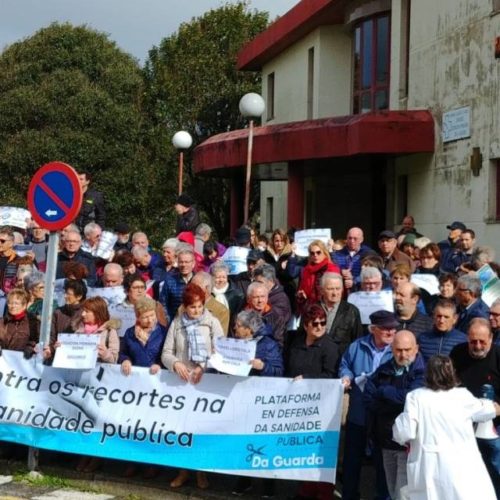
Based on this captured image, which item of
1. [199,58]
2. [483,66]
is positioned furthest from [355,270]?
[199,58]

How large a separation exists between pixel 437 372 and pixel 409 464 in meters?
0.67

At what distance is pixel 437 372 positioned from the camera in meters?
7.02

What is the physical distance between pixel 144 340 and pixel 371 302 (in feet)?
6.96

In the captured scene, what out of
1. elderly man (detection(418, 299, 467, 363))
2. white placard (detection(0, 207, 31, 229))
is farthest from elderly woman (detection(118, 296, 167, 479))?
white placard (detection(0, 207, 31, 229))

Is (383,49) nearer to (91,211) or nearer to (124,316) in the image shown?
(91,211)

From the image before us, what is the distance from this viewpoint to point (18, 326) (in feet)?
32.9

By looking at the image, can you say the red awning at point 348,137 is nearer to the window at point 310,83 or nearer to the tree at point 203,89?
the window at point 310,83

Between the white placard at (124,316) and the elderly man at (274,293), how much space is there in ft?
4.18

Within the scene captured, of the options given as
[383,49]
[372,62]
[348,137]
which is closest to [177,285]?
[348,137]

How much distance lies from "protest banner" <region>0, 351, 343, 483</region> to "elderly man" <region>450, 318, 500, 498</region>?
1031 millimetres

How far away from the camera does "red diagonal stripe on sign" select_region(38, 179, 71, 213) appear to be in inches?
374

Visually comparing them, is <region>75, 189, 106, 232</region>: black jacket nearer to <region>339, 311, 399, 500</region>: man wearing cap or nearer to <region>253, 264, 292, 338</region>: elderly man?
<region>253, 264, 292, 338</region>: elderly man

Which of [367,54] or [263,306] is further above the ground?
[367,54]

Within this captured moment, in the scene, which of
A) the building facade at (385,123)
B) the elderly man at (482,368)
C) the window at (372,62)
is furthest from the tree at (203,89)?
the elderly man at (482,368)
